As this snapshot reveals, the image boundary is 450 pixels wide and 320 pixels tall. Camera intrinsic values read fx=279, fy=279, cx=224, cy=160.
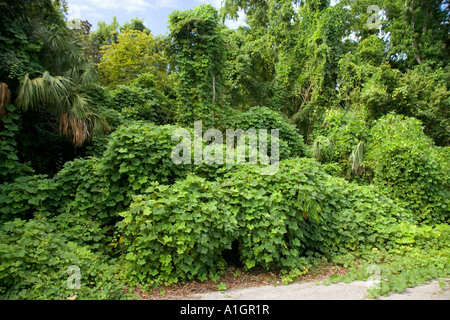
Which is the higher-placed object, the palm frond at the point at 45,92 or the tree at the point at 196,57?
the tree at the point at 196,57

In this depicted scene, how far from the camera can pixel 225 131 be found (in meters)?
7.35

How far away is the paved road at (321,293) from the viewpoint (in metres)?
2.84

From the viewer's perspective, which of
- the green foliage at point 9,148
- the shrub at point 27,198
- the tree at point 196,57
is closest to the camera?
the shrub at point 27,198

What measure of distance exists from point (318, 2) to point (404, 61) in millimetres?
7435

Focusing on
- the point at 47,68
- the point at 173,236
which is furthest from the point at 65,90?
the point at 173,236

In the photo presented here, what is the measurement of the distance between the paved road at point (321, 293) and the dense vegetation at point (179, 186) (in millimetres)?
151

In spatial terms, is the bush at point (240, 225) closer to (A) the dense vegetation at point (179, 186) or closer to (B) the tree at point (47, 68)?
(A) the dense vegetation at point (179, 186)

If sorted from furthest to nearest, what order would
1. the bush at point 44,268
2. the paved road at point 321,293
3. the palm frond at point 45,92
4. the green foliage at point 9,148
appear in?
the palm frond at point 45,92 → the green foliage at point 9,148 → the paved road at point 321,293 → the bush at point 44,268

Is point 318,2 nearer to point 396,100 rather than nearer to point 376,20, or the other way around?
point 396,100

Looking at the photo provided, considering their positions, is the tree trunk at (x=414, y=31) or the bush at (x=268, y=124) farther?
the tree trunk at (x=414, y=31)

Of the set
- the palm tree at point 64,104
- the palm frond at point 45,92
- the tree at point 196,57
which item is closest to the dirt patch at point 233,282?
the palm tree at point 64,104

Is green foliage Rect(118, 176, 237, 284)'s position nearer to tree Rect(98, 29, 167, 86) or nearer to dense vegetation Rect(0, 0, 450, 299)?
dense vegetation Rect(0, 0, 450, 299)

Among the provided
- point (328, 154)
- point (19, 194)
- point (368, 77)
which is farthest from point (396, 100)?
point (19, 194)

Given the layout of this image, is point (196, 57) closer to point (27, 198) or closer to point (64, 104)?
point (64, 104)
